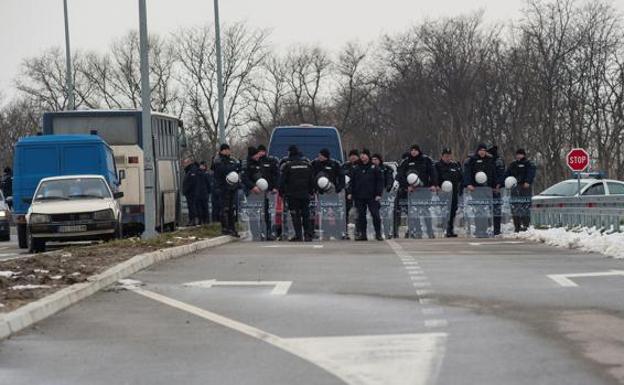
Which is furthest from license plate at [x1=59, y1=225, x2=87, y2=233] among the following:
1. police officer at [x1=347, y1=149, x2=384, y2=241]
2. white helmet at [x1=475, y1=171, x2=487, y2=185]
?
white helmet at [x1=475, y1=171, x2=487, y2=185]

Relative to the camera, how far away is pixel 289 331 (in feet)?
36.7

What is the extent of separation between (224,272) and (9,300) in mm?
5274

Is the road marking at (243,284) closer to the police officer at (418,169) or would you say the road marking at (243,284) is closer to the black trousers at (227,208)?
the black trousers at (227,208)

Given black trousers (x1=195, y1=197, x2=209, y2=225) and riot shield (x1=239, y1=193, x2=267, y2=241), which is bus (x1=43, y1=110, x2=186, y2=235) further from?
riot shield (x1=239, y1=193, x2=267, y2=241)

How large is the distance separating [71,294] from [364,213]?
1556cm

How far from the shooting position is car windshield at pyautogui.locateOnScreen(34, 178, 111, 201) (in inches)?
1107

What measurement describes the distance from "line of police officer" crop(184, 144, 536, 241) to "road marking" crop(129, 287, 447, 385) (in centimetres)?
1651

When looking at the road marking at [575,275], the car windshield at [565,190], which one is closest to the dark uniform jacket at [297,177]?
the road marking at [575,275]

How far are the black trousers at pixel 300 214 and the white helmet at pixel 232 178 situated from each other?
1183mm

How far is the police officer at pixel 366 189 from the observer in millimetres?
28562

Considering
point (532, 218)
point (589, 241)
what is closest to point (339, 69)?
point (532, 218)

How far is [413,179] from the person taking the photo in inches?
1156

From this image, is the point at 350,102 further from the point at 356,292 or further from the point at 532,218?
the point at 356,292

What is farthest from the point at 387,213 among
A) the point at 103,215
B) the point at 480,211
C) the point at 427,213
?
the point at 103,215
